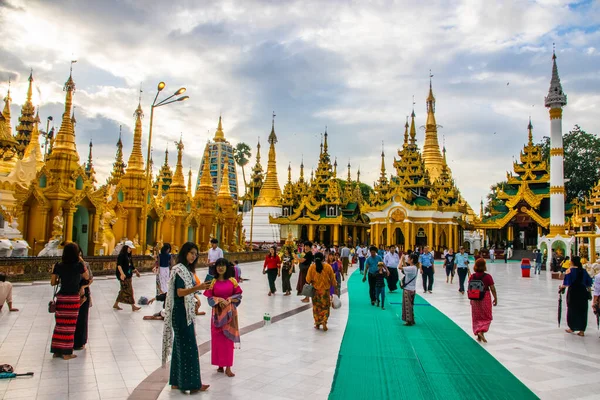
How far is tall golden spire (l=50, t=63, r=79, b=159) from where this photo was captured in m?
21.5

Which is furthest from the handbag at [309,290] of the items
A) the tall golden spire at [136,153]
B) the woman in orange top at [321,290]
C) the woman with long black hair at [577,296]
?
the tall golden spire at [136,153]

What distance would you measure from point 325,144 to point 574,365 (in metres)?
49.5

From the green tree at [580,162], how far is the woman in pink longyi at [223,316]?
46.0 meters

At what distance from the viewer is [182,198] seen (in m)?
31.1

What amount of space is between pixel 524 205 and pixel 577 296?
37.6 metres

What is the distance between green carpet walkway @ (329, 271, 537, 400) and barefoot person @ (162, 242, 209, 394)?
1.58 meters

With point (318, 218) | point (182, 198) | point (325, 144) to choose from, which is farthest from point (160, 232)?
point (325, 144)

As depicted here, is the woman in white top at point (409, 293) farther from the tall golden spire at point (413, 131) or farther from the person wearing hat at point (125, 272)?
the tall golden spire at point (413, 131)

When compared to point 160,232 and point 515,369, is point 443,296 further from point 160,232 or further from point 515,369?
point 160,232

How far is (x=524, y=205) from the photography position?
43.4 m

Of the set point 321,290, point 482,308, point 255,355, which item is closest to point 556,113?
point 482,308

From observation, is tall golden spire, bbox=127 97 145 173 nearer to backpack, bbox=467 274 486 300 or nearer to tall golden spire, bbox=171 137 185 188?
tall golden spire, bbox=171 137 185 188

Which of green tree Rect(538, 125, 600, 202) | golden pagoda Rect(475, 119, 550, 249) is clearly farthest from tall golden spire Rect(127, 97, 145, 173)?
green tree Rect(538, 125, 600, 202)

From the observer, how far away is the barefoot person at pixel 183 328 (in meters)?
5.10
